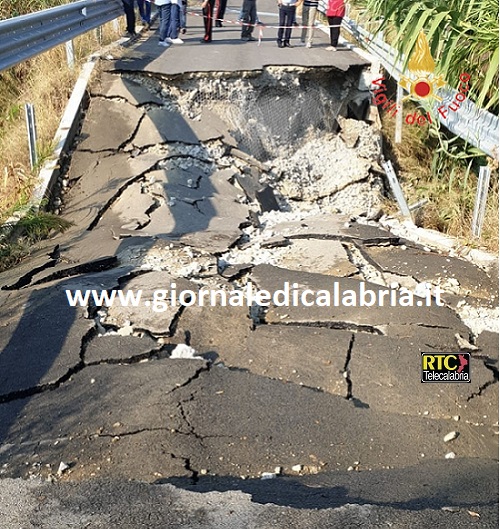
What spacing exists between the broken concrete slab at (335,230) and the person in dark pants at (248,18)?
6.14m

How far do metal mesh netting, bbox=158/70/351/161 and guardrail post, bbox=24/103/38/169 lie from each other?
2.09 m

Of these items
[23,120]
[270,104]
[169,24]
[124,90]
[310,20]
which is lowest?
[23,120]

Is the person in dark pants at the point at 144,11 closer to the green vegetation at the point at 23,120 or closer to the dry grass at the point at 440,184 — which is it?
the green vegetation at the point at 23,120

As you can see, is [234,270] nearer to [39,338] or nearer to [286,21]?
[39,338]

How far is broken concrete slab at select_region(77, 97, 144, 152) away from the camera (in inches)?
305

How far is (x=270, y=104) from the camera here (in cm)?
920

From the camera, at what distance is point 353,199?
28.8ft

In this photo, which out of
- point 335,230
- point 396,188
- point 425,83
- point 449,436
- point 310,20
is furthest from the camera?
point 310,20

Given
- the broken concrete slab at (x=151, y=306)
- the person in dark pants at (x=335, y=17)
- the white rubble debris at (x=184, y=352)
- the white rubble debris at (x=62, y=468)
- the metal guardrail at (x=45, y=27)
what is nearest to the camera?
the white rubble debris at (x=62, y=468)

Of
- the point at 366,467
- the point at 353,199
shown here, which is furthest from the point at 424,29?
the point at 366,467

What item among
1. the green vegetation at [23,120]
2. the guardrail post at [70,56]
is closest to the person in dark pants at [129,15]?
the green vegetation at [23,120]

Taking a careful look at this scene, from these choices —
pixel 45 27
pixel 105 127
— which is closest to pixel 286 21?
pixel 105 127

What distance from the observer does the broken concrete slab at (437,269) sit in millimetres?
5312

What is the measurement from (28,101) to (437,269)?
5936 millimetres
